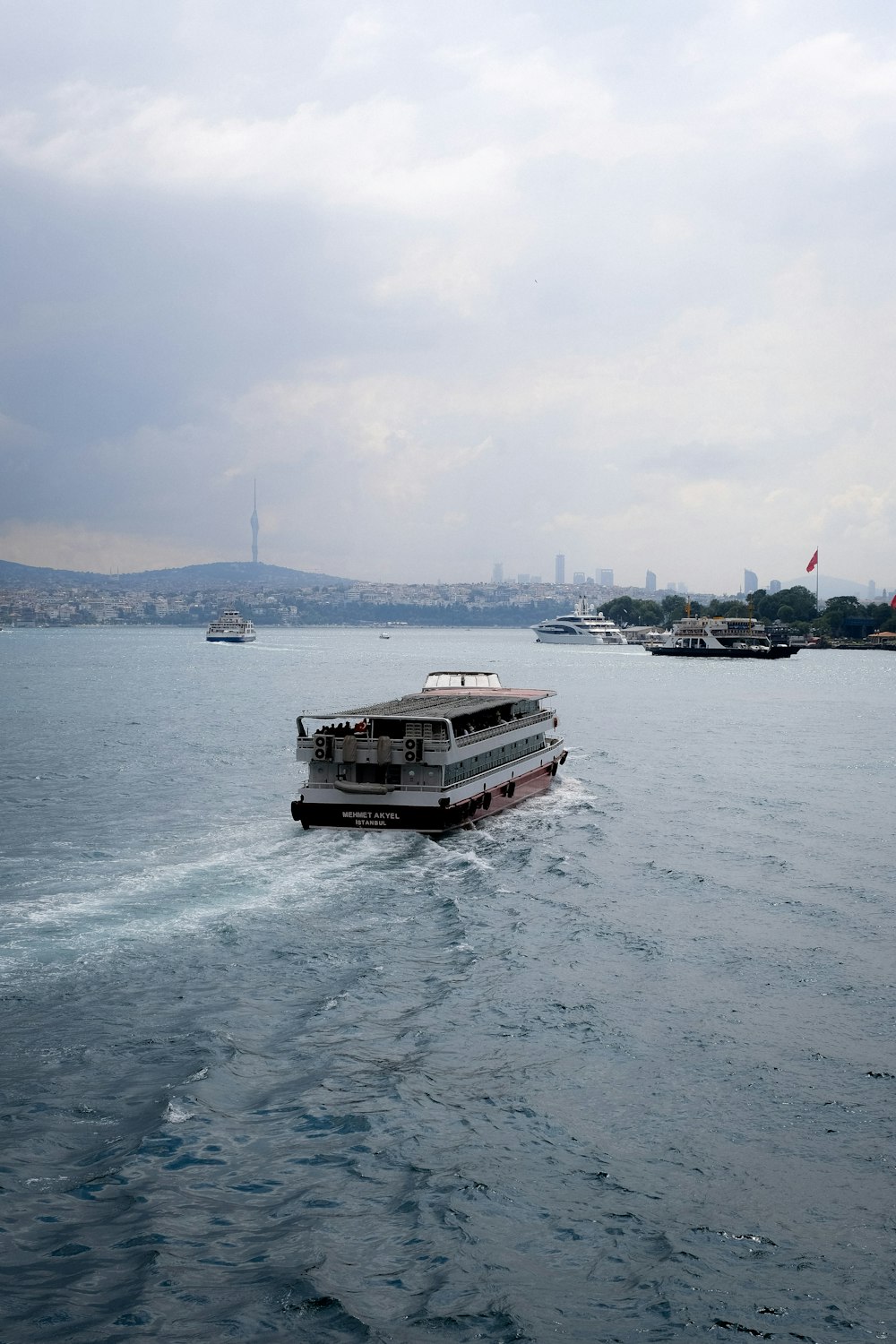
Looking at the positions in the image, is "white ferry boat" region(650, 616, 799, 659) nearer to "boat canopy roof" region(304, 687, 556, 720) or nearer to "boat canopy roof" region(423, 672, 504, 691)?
"boat canopy roof" region(423, 672, 504, 691)

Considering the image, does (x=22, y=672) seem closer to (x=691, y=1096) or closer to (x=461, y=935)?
(x=461, y=935)

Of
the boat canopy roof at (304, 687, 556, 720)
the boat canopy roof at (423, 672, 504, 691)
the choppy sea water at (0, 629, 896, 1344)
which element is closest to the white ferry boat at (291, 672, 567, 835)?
the boat canopy roof at (304, 687, 556, 720)

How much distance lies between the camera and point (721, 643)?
178 m

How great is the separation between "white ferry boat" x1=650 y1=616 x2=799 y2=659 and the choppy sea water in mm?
Result: 143507

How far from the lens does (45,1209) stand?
1158 cm

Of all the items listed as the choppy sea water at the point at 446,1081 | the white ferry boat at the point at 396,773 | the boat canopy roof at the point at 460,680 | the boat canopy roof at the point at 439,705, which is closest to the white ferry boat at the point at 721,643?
the boat canopy roof at the point at 460,680

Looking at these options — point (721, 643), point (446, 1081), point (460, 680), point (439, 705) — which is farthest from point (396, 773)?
point (721, 643)

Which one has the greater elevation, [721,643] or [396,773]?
[721,643]

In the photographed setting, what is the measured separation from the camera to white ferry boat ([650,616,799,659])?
174500 millimetres

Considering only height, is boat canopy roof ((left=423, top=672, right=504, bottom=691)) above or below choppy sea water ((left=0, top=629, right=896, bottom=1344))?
above

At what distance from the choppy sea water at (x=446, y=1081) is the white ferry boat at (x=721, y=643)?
144 metres

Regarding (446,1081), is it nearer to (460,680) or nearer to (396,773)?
(396,773)

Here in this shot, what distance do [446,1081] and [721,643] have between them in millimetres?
169603

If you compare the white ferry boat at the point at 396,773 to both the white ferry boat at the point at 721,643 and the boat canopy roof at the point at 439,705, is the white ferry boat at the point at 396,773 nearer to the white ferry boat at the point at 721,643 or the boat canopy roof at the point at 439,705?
the boat canopy roof at the point at 439,705
